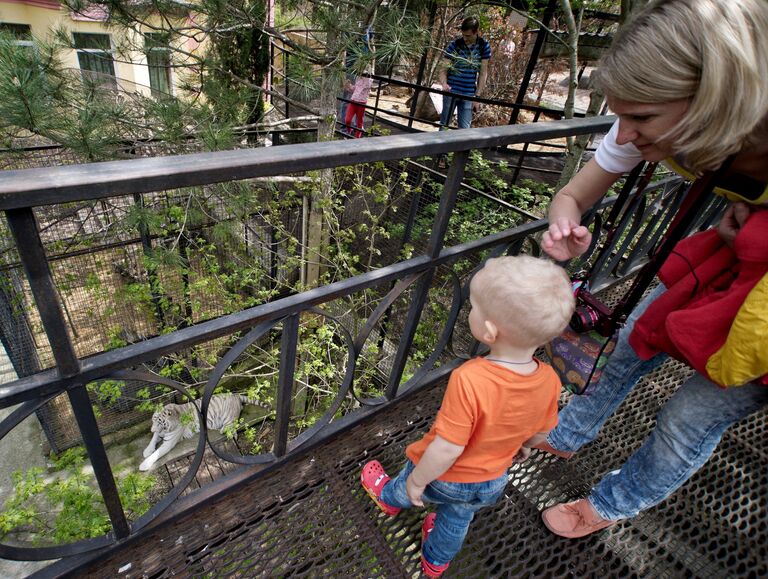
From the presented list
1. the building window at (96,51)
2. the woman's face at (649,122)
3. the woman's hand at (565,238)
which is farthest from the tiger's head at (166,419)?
the woman's face at (649,122)

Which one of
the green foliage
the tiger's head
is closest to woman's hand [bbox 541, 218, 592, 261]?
the green foliage

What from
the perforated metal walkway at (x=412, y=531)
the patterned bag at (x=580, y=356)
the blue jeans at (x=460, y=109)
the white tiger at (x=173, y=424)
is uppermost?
the patterned bag at (x=580, y=356)

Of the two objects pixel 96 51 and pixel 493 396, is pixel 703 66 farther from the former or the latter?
pixel 96 51

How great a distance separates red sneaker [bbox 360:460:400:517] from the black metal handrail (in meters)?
0.19

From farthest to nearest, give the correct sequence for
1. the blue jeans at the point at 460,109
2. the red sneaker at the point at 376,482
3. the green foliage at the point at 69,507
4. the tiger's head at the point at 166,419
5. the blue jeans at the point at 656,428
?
1. the blue jeans at the point at 460,109
2. the tiger's head at the point at 166,419
3. the green foliage at the point at 69,507
4. the red sneaker at the point at 376,482
5. the blue jeans at the point at 656,428

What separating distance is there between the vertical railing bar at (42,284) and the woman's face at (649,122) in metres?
1.08

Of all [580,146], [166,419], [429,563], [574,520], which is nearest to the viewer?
[429,563]

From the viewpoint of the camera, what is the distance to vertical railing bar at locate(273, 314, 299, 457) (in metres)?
1.15

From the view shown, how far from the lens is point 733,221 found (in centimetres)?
104

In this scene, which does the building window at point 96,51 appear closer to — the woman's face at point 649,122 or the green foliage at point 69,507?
the green foliage at point 69,507

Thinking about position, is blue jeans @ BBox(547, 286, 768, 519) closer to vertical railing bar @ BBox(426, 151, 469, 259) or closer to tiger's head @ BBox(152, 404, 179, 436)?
vertical railing bar @ BBox(426, 151, 469, 259)

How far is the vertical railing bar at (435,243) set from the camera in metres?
1.21

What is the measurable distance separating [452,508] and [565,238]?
0.83 m

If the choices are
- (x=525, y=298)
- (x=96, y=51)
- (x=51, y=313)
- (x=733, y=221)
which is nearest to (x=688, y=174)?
(x=733, y=221)
